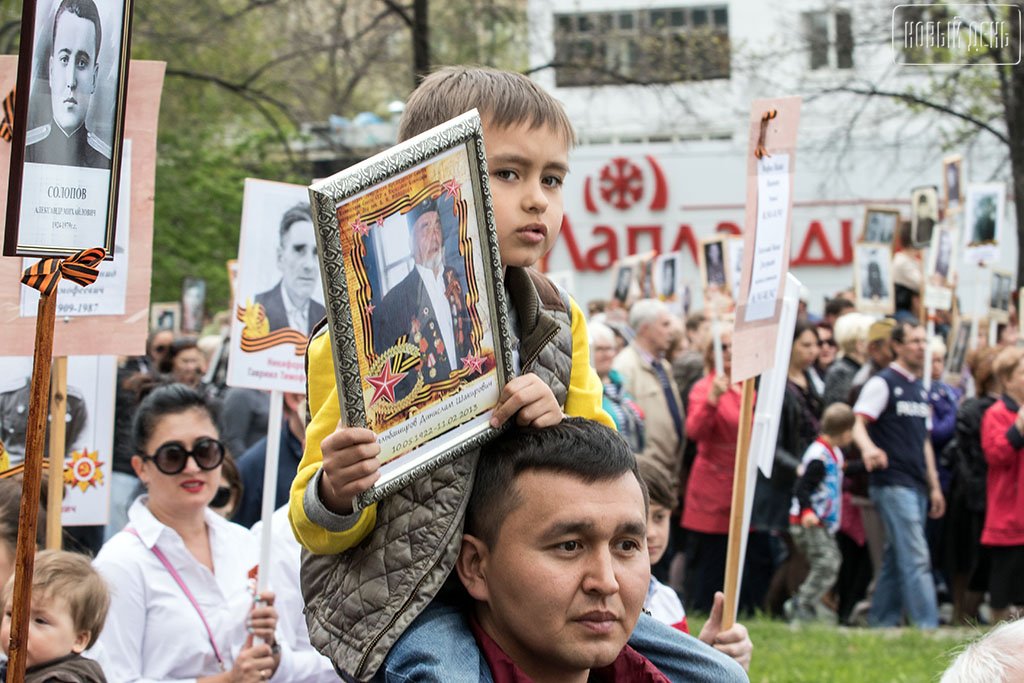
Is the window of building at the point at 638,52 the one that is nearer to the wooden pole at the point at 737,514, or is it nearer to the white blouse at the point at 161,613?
the white blouse at the point at 161,613

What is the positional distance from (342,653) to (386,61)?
1424 centimetres

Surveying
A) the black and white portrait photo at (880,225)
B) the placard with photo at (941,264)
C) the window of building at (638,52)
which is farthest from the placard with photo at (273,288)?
the black and white portrait photo at (880,225)

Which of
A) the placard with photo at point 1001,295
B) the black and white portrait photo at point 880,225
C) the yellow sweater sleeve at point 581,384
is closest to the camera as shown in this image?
the yellow sweater sleeve at point 581,384

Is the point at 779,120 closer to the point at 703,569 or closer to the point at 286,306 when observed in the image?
the point at 286,306

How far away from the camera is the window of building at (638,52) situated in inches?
580

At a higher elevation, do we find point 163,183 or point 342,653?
point 163,183

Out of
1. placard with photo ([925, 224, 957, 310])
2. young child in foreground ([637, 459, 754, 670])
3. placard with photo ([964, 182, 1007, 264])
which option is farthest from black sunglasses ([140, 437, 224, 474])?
placard with photo ([964, 182, 1007, 264])

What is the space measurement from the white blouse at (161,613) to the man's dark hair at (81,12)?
2.10m

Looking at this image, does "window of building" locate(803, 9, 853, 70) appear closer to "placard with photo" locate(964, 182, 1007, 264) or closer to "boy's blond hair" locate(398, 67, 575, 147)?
"placard with photo" locate(964, 182, 1007, 264)

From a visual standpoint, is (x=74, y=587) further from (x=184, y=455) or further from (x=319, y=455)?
(x=319, y=455)

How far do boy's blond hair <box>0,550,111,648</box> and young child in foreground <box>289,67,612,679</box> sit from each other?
1.17 m

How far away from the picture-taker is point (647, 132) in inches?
1422

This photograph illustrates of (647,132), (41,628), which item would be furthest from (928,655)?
(647,132)

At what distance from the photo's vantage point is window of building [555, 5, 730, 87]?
14.7m
